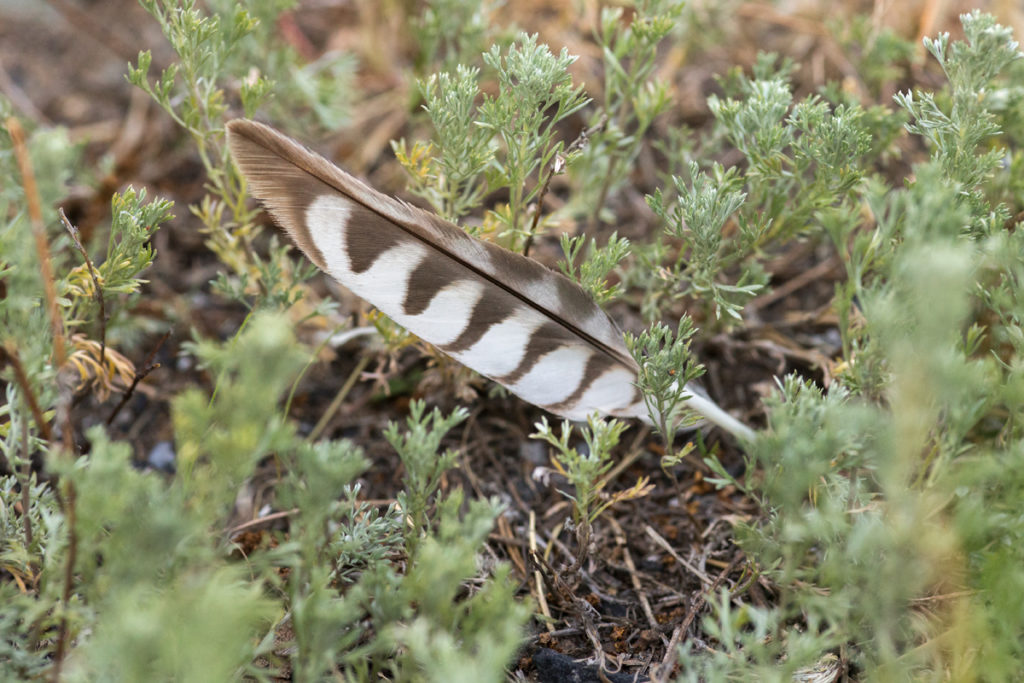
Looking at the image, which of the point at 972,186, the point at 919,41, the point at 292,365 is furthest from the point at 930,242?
the point at 919,41

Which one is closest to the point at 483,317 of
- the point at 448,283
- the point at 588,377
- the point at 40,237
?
the point at 448,283

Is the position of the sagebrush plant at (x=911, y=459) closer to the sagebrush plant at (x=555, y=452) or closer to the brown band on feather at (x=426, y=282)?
the sagebrush plant at (x=555, y=452)

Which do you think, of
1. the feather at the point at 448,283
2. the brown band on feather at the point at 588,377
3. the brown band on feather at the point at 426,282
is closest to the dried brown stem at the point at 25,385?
the feather at the point at 448,283

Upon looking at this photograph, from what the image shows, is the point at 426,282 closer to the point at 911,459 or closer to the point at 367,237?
the point at 367,237

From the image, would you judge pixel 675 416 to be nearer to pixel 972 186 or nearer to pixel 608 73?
pixel 972 186

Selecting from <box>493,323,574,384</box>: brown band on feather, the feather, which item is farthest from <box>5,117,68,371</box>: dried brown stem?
<box>493,323,574,384</box>: brown band on feather

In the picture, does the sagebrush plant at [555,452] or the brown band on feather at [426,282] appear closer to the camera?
the sagebrush plant at [555,452]

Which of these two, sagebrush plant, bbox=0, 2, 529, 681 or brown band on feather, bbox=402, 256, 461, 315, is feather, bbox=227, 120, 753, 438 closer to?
brown band on feather, bbox=402, 256, 461, 315

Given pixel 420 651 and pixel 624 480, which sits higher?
pixel 420 651
